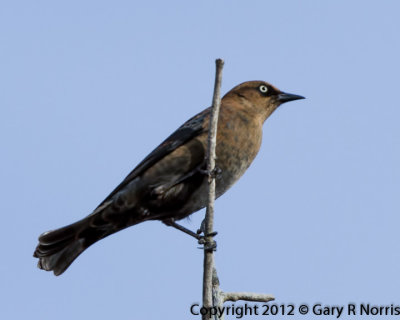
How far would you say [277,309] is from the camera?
19.9 ft

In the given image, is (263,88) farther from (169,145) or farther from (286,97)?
(169,145)

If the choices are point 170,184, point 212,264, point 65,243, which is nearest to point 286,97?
point 170,184

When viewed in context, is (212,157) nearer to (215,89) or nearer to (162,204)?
(215,89)

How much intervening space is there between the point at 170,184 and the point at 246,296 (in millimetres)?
1964

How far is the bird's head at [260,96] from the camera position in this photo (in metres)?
7.81

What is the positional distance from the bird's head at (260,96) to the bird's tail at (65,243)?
5.62 feet

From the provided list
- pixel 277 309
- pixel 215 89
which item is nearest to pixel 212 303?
pixel 277 309

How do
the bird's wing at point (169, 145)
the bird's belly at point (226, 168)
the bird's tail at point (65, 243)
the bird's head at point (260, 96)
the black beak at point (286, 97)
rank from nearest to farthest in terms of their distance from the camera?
the bird's belly at point (226, 168), the bird's wing at point (169, 145), the bird's tail at point (65, 243), the bird's head at point (260, 96), the black beak at point (286, 97)

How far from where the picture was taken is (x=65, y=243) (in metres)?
7.28

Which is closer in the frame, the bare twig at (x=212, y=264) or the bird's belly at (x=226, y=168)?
the bare twig at (x=212, y=264)

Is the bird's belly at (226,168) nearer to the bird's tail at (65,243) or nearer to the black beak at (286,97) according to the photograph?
the bird's tail at (65,243)

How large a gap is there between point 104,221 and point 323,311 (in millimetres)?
2278

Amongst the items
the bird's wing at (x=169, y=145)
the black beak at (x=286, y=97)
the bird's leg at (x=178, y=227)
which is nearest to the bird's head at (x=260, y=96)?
the black beak at (x=286, y=97)

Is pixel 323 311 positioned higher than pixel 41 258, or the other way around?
pixel 41 258
